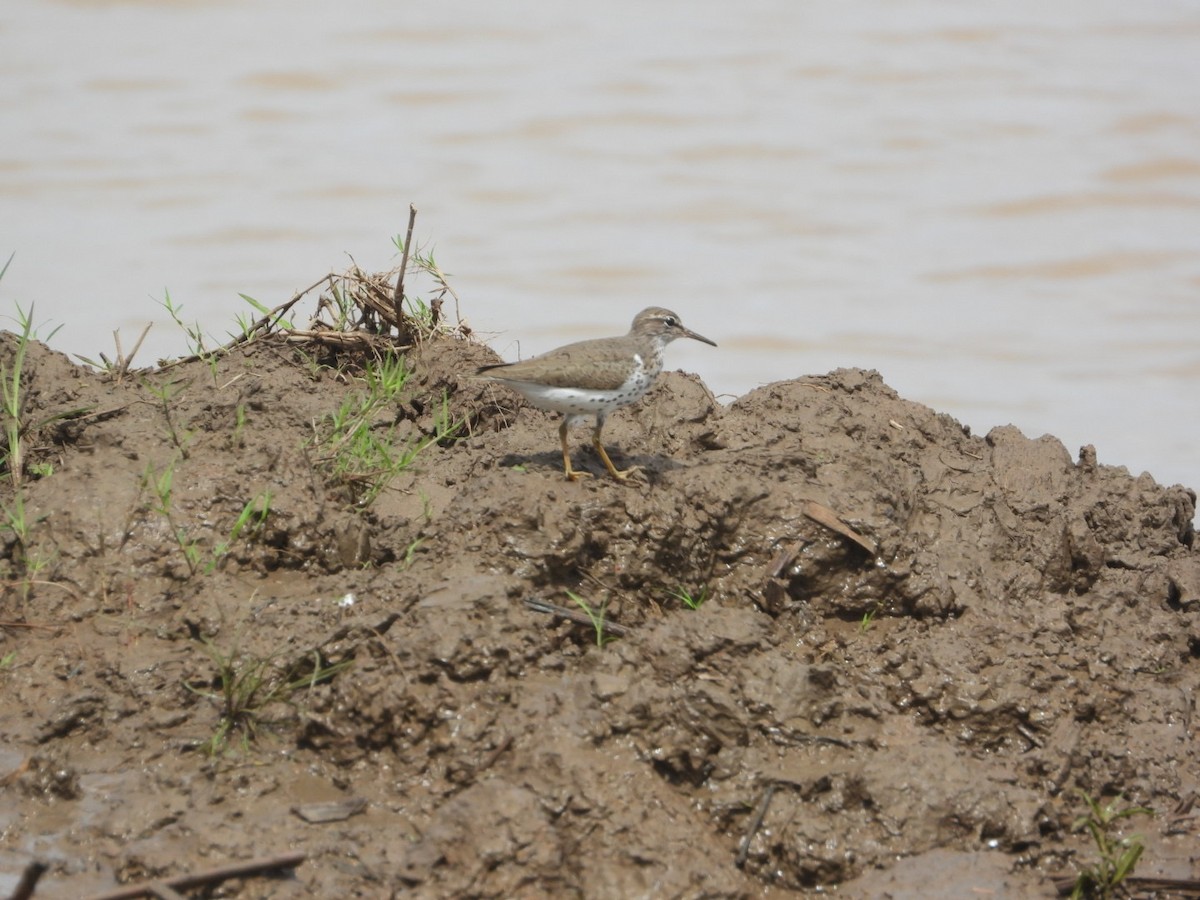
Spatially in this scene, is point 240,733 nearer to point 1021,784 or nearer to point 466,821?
point 466,821

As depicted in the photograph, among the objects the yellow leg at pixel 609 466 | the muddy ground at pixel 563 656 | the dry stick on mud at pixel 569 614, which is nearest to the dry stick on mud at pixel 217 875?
the muddy ground at pixel 563 656

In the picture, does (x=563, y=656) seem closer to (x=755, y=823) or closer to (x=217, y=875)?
(x=755, y=823)

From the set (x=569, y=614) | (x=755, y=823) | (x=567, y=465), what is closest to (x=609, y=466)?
(x=567, y=465)

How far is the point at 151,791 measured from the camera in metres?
5.20

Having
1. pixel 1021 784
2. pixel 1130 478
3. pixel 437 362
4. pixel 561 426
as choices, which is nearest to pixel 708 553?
pixel 561 426

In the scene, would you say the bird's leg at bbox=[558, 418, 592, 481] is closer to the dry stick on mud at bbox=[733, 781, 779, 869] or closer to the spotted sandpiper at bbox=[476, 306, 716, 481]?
the spotted sandpiper at bbox=[476, 306, 716, 481]

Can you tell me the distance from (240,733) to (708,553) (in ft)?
7.53

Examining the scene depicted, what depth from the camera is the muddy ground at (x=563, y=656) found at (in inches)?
199

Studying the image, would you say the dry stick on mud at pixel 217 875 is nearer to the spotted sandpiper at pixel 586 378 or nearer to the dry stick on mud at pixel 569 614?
the dry stick on mud at pixel 569 614

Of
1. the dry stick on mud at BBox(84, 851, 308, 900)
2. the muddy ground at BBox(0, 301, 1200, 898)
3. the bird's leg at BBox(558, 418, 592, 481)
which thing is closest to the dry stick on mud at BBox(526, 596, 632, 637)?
the muddy ground at BBox(0, 301, 1200, 898)

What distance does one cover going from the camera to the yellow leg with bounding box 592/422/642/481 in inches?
267

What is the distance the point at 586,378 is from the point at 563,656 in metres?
1.65

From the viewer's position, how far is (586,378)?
6867mm

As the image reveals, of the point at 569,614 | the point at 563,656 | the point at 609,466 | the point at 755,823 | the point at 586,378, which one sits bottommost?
the point at 755,823
